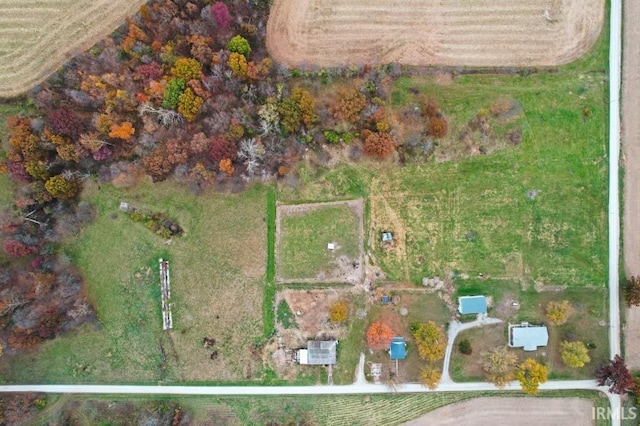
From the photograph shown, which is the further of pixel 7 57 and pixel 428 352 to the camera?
pixel 7 57

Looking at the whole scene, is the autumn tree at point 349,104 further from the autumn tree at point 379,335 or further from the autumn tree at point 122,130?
the autumn tree at point 379,335

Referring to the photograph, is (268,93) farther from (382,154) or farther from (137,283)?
(137,283)

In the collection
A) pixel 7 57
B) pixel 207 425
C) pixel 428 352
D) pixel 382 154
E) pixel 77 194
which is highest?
pixel 7 57

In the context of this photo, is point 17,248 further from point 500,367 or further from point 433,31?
point 500,367

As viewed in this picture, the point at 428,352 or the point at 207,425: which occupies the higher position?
the point at 428,352

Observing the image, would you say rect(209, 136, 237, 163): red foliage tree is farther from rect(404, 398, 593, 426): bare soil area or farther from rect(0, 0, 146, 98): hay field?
rect(404, 398, 593, 426): bare soil area

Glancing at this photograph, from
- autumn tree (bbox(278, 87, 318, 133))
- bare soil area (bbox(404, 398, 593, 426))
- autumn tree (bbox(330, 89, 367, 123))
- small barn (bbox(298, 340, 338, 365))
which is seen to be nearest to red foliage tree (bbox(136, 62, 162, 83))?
autumn tree (bbox(278, 87, 318, 133))

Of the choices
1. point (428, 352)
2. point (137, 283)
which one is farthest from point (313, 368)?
point (137, 283)
